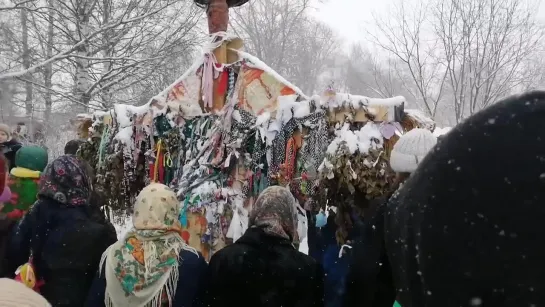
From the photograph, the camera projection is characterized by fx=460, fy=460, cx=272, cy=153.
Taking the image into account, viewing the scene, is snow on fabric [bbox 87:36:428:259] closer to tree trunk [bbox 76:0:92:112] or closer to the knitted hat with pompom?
the knitted hat with pompom

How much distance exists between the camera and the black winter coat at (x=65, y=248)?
8.09 ft

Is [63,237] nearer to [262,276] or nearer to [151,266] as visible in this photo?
[151,266]

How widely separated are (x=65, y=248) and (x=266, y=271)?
1.11 m

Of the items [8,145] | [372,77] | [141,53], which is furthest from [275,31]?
[8,145]

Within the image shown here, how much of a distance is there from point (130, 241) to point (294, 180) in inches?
48.5

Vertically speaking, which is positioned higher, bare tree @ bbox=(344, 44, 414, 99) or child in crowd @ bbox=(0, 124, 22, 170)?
bare tree @ bbox=(344, 44, 414, 99)

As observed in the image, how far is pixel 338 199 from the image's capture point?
2859 millimetres

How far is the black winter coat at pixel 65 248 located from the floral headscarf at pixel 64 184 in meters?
0.04

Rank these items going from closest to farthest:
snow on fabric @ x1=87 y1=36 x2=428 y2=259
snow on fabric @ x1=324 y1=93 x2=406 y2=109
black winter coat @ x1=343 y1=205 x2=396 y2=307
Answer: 1. black winter coat @ x1=343 y1=205 x2=396 y2=307
2. snow on fabric @ x1=324 y1=93 x2=406 y2=109
3. snow on fabric @ x1=87 y1=36 x2=428 y2=259

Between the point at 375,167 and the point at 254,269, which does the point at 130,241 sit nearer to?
the point at 254,269

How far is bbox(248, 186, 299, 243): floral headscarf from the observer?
2.30m

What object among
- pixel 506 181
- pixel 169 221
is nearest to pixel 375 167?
pixel 169 221

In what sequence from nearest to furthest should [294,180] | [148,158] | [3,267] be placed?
[3,267], [294,180], [148,158]

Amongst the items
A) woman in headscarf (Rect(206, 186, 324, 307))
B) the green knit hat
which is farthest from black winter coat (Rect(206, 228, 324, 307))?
the green knit hat
